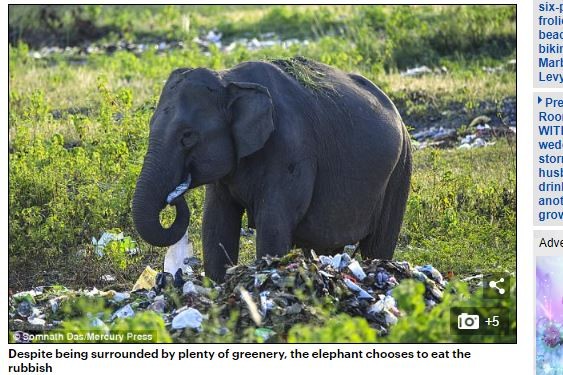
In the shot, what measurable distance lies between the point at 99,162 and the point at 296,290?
4583 millimetres

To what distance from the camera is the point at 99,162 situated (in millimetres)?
14648

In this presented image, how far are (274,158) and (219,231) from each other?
29.2 inches

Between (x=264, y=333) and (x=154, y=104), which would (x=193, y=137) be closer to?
(x=264, y=333)

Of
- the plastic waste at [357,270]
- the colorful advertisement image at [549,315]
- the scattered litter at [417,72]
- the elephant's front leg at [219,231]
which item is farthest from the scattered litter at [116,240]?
the scattered litter at [417,72]

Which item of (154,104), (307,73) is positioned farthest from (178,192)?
(154,104)

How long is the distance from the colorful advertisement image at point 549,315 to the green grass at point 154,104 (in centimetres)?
206

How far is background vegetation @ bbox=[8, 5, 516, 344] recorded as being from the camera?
13.6 m

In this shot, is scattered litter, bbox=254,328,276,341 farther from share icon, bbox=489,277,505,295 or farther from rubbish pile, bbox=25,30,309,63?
rubbish pile, bbox=25,30,309,63

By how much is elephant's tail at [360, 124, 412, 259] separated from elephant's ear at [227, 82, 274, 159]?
179cm

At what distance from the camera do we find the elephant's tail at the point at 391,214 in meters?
12.7

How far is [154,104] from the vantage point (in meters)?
16.2

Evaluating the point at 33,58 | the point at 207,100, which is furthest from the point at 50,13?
the point at 207,100

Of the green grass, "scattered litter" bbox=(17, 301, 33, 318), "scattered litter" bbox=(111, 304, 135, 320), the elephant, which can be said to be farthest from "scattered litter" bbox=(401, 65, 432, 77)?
"scattered litter" bbox=(111, 304, 135, 320)
